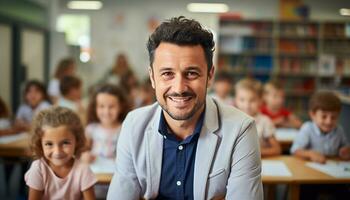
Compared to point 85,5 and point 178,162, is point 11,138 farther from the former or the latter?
point 85,5

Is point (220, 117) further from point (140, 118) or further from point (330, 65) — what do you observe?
point (330, 65)

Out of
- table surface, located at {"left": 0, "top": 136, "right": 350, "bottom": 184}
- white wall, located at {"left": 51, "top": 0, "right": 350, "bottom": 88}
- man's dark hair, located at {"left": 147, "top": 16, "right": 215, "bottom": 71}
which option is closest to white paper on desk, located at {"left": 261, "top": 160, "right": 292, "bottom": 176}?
table surface, located at {"left": 0, "top": 136, "right": 350, "bottom": 184}

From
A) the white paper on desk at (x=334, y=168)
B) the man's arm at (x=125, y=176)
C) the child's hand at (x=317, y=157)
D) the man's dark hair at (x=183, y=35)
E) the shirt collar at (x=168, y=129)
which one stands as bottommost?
the white paper on desk at (x=334, y=168)

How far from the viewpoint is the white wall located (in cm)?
828

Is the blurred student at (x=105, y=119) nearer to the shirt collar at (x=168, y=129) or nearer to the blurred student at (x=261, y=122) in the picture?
the blurred student at (x=261, y=122)

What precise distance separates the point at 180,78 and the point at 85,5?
24.4 ft

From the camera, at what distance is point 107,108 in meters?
2.71

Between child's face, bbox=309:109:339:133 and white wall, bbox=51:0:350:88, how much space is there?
19.6 ft

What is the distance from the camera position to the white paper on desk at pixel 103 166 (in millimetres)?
2164

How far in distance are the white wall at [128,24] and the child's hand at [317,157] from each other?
613 cm

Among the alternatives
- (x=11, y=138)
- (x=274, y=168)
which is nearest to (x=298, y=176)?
(x=274, y=168)

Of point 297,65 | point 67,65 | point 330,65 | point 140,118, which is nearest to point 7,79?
point 67,65

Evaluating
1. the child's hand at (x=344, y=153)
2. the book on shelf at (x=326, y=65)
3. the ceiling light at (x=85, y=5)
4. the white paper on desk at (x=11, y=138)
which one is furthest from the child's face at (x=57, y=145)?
the ceiling light at (x=85, y=5)

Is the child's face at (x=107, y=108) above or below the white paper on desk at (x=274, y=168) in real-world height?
above
